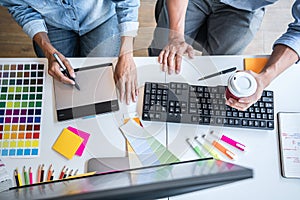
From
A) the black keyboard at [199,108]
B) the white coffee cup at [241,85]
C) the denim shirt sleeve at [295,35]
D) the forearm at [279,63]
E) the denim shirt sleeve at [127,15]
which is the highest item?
the denim shirt sleeve at [127,15]

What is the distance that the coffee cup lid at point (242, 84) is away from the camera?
27.8 inches

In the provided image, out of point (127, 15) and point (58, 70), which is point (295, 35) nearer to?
point (127, 15)

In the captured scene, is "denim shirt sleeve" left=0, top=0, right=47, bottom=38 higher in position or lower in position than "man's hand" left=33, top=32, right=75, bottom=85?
higher

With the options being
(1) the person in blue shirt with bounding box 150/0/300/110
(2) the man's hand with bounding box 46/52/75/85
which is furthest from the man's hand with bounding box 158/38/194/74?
(2) the man's hand with bounding box 46/52/75/85

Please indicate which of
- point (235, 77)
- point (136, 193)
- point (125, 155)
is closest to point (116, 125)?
point (125, 155)

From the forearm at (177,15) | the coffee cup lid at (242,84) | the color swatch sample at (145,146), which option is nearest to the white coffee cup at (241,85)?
the coffee cup lid at (242,84)

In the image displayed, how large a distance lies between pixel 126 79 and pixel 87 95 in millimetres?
114

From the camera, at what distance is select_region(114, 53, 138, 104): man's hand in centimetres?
84

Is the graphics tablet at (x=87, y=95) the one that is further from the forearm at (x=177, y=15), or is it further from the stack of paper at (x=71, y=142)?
the forearm at (x=177, y=15)

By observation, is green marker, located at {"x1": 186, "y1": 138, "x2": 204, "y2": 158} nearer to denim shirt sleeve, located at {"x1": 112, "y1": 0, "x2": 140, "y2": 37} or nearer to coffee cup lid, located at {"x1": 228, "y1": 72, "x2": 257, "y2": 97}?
coffee cup lid, located at {"x1": 228, "y1": 72, "x2": 257, "y2": 97}

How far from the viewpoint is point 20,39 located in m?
1.57

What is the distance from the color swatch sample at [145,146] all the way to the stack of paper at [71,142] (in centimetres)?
11

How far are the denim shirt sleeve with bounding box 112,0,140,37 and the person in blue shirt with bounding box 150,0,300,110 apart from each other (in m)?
0.10

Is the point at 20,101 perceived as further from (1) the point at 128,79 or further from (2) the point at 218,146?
(2) the point at 218,146
